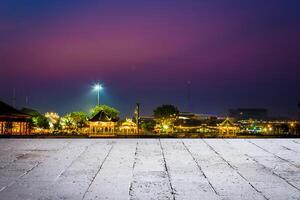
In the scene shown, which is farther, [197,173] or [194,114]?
[194,114]

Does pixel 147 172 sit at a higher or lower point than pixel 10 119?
lower

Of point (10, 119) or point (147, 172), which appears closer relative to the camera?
point (147, 172)

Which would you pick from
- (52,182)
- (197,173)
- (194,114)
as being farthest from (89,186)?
(194,114)

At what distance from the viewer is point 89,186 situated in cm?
338

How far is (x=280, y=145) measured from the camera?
6828mm

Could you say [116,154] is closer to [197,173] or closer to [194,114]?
[197,173]

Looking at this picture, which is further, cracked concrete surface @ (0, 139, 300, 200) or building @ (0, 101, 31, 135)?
building @ (0, 101, 31, 135)

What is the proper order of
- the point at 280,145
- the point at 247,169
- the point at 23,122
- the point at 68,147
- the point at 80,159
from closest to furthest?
1. the point at 247,169
2. the point at 80,159
3. the point at 68,147
4. the point at 280,145
5. the point at 23,122

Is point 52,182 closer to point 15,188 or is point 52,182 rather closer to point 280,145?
point 15,188

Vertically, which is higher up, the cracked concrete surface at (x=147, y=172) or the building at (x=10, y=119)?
the building at (x=10, y=119)

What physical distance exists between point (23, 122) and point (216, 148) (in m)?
26.5

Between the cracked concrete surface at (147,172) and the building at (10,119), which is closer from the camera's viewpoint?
the cracked concrete surface at (147,172)

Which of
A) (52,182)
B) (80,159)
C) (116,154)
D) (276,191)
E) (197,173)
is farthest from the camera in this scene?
(116,154)

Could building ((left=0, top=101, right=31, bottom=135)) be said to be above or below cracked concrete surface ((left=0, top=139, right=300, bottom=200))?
above
